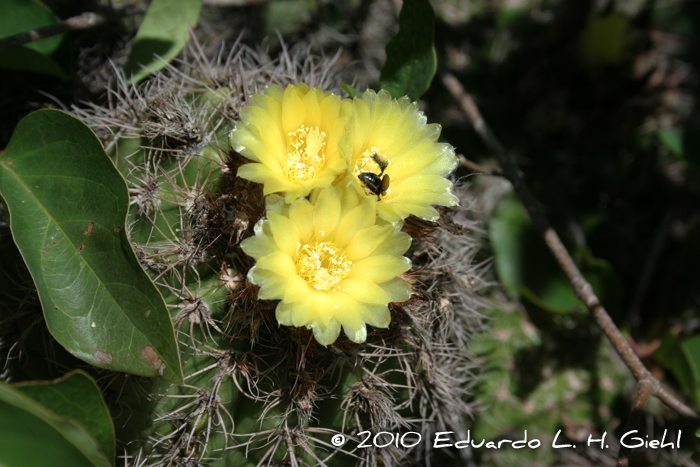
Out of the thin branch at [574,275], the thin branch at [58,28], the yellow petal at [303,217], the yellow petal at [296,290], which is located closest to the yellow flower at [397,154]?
the yellow petal at [303,217]

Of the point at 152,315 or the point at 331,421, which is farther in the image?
the point at 331,421

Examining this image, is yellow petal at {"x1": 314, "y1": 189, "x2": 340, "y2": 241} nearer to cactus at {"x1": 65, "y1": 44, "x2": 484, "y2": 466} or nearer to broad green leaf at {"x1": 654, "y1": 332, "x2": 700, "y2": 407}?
cactus at {"x1": 65, "y1": 44, "x2": 484, "y2": 466}

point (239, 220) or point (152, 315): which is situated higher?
point (239, 220)

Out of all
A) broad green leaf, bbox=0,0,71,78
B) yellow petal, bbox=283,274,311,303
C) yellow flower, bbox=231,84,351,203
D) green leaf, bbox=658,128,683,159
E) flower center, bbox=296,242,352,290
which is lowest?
broad green leaf, bbox=0,0,71,78

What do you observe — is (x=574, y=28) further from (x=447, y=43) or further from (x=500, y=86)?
(x=447, y=43)

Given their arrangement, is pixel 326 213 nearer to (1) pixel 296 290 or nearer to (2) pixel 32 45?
(1) pixel 296 290

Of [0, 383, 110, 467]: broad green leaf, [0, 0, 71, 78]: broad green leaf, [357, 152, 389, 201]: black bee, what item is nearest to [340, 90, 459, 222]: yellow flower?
[357, 152, 389, 201]: black bee

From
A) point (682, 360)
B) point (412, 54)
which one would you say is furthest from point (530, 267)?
point (412, 54)

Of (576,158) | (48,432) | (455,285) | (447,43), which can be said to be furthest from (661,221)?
(48,432)
